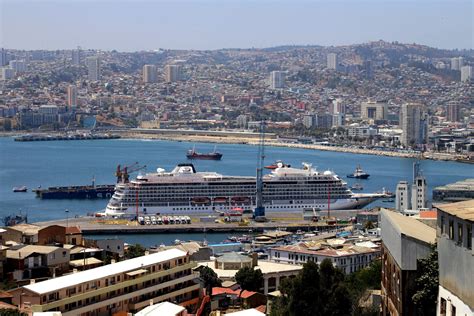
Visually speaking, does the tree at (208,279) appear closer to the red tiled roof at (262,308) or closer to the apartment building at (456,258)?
the red tiled roof at (262,308)

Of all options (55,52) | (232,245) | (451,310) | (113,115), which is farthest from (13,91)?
(451,310)

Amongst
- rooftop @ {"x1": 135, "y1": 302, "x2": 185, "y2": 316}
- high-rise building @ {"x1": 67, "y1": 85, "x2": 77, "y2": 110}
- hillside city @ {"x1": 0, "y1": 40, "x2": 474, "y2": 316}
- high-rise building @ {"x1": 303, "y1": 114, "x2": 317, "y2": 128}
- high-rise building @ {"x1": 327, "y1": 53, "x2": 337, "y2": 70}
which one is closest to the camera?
hillside city @ {"x1": 0, "y1": 40, "x2": 474, "y2": 316}

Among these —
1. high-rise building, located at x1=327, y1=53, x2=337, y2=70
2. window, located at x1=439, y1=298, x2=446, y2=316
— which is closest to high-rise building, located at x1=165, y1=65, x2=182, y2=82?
high-rise building, located at x1=327, y1=53, x2=337, y2=70

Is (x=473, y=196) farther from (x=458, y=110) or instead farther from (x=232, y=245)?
(x=458, y=110)

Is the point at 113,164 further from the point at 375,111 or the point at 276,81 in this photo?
the point at 276,81

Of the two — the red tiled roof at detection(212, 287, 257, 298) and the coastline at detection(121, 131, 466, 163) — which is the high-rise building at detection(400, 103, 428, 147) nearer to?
the coastline at detection(121, 131, 466, 163)
